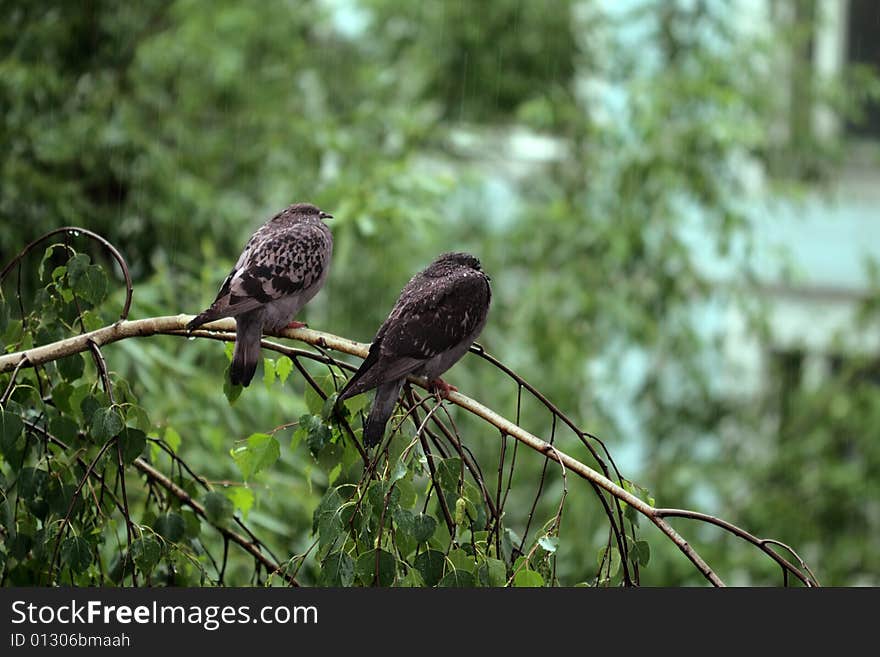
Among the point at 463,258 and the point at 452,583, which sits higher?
the point at 463,258

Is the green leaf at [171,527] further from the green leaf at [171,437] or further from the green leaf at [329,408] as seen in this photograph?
the green leaf at [329,408]

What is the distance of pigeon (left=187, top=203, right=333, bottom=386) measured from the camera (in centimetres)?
149

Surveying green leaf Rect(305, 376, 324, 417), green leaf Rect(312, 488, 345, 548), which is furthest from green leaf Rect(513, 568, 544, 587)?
green leaf Rect(305, 376, 324, 417)

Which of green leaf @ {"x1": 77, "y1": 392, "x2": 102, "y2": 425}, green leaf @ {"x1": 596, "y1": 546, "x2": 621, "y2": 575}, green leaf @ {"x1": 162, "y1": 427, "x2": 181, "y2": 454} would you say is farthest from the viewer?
green leaf @ {"x1": 162, "y1": 427, "x2": 181, "y2": 454}

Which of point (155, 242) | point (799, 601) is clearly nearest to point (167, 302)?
point (155, 242)

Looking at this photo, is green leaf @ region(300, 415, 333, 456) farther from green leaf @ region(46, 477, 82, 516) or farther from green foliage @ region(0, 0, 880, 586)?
green leaf @ region(46, 477, 82, 516)

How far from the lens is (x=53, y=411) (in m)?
1.80

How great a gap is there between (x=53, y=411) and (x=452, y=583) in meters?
0.77

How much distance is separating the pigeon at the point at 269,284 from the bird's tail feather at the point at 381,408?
0.17m

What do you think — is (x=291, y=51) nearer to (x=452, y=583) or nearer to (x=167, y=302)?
(x=167, y=302)

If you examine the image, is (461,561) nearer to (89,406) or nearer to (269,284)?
(269,284)

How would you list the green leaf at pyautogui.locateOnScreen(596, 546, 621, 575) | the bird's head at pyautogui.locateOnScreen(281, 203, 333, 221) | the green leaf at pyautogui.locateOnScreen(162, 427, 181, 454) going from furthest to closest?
the green leaf at pyautogui.locateOnScreen(162, 427, 181, 454), the bird's head at pyautogui.locateOnScreen(281, 203, 333, 221), the green leaf at pyautogui.locateOnScreen(596, 546, 621, 575)

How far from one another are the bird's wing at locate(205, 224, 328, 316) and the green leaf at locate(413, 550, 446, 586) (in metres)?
0.39

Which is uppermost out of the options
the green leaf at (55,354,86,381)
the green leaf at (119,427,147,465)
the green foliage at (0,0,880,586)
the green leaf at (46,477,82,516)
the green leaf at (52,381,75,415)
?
the green foliage at (0,0,880,586)
